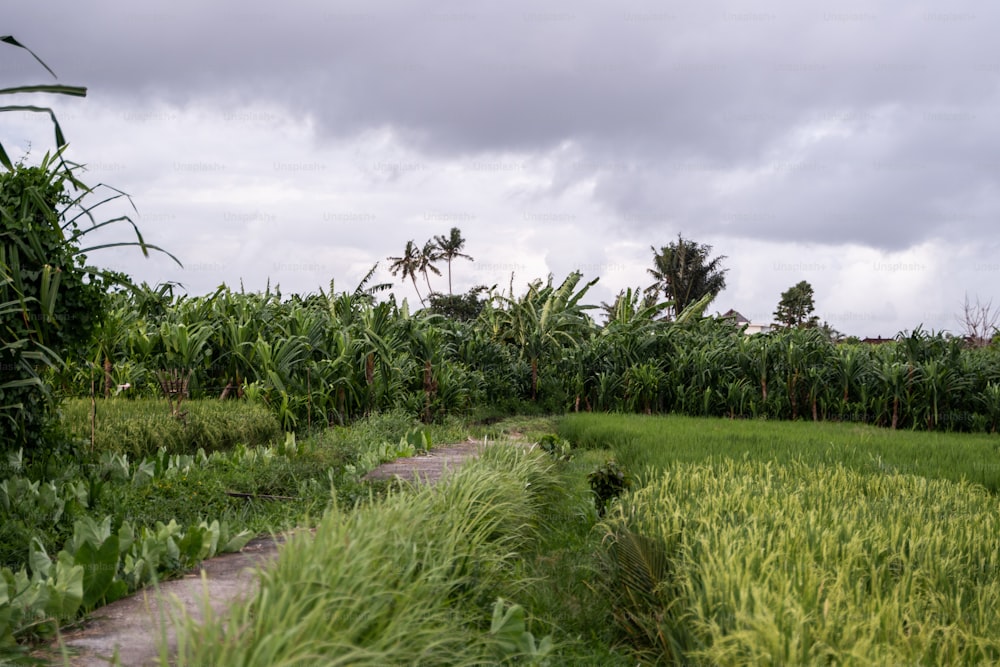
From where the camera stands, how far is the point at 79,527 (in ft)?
10.5

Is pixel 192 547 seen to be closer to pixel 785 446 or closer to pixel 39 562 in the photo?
pixel 39 562

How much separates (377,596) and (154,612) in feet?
3.54

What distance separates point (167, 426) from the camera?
7203 millimetres

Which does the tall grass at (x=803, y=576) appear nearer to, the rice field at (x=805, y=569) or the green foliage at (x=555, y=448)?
the rice field at (x=805, y=569)

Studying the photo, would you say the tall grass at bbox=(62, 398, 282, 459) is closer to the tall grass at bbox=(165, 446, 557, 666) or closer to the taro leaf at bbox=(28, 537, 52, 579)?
the taro leaf at bbox=(28, 537, 52, 579)

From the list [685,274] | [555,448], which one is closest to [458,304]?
[685,274]

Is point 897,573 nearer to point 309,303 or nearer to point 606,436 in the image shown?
point 606,436

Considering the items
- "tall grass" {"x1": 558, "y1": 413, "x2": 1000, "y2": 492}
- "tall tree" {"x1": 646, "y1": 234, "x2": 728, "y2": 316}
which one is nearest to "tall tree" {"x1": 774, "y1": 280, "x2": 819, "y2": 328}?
"tall tree" {"x1": 646, "y1": 234, "x2": 728, "y2": 316}

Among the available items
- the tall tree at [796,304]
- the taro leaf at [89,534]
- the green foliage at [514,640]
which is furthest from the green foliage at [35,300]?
the tall tree at [796,304]

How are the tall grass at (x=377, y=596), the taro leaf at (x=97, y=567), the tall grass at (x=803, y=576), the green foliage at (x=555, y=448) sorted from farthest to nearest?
the green foliage at (x=555, y=448) → the taro leaf at (x=97, y=567) → the tall grass at (x=803, y=576) → the tall grass at (x=377, y=596)

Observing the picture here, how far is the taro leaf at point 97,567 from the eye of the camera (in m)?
2.88

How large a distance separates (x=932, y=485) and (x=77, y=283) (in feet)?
20.0

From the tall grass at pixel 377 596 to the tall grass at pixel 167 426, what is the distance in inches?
159

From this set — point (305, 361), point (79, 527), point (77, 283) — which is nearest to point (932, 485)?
point (79, 527)
